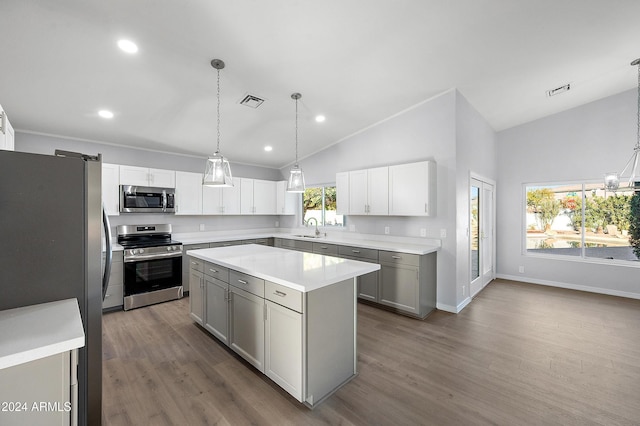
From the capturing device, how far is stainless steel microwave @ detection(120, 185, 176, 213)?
162 inches

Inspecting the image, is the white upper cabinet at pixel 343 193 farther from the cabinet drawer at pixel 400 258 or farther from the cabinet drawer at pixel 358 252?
the cabinet drawer at pixel 400 258

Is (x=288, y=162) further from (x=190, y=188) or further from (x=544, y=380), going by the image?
(x=544, y=380)

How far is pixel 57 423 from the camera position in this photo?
0.98 metres

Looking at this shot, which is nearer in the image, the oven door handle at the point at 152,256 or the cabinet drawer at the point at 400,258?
the cabinet drawer at the point at 400,258

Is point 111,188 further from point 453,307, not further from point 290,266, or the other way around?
point 453,307

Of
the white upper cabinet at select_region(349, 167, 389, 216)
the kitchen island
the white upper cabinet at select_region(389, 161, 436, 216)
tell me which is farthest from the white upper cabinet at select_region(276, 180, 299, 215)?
the kitchen island

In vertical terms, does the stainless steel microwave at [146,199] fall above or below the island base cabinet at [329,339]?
above

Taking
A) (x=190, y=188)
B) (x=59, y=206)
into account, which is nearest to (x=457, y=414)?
(x=59, y=206)

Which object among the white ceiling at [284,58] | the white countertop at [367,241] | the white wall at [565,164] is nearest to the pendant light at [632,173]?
the white wall at [565,164]

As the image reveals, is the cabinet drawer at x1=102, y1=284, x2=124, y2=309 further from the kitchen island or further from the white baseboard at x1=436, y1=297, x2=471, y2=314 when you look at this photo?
the white baseboard at x1=436, y1=297, x2=471, y2=314

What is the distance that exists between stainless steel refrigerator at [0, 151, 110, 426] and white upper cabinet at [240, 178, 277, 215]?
13.1 ft

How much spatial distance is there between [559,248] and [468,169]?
2675mm

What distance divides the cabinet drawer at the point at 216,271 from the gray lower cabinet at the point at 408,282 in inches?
84.1

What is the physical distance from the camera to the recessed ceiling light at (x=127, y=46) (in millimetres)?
2352
